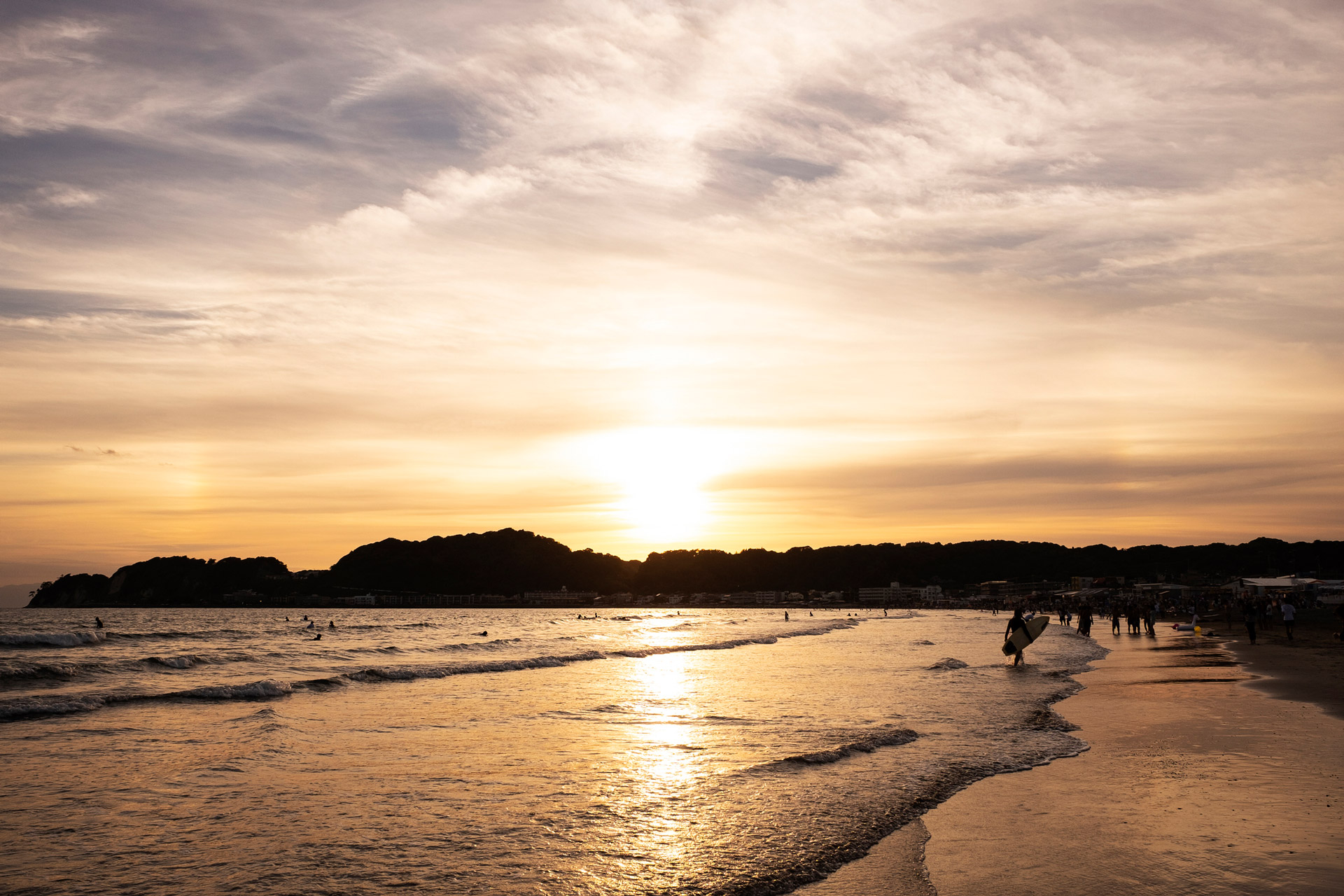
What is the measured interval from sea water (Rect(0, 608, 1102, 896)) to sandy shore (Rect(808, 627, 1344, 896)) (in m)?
0.63

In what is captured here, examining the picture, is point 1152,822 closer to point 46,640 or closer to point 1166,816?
point 1166,816

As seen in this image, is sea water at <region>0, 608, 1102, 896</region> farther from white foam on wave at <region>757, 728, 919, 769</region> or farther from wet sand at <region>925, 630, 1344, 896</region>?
wet sand at <region>925, 630, 1344, 896</region>

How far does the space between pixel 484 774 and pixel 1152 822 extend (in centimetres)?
860

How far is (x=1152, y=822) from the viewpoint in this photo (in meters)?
9.12

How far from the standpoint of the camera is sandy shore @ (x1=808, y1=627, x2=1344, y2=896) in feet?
24.1

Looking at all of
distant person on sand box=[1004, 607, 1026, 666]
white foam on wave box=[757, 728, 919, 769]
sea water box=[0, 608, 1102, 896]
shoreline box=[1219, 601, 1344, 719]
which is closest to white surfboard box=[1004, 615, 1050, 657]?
distant person on sand box=[1004, 607, 1026, 666]

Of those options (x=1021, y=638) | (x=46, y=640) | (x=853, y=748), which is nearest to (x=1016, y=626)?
(x=1021, y=638)

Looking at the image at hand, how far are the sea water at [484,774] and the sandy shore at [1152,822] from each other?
63 centimetres

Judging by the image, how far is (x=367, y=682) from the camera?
94.3ft

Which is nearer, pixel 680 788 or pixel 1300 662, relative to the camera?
pixel 680 788

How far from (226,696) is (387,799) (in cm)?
1570

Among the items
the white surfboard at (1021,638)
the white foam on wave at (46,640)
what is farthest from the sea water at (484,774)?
the white foam on wave at (46,640)

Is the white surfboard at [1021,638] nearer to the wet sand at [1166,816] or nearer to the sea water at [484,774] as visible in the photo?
the sea water at [484,774]

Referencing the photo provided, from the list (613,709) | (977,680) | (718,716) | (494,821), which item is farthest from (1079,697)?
(494,821)
